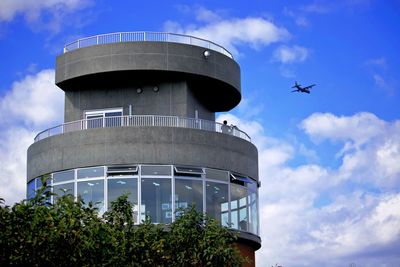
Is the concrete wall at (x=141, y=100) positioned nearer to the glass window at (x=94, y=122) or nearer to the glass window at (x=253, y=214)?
the glass window at (x=94, y=122)

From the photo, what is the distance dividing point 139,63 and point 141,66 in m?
0.18

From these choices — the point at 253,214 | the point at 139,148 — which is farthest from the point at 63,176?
the point at 253,214

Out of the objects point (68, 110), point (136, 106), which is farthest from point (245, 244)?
point (68, 110)

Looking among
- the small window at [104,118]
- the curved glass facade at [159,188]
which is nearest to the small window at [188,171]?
the curved glass facade at [159,188]

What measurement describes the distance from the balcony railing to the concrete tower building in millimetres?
50

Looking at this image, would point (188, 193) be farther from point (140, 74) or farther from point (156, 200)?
point (140, 74)

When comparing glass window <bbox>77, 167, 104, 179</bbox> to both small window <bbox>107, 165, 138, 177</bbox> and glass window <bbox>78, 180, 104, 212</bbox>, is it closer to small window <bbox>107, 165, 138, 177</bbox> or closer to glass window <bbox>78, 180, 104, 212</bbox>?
glass window <bbox>78, 180, 104, 212</bbox>

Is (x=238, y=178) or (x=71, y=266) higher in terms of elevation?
(x=238, y=178)

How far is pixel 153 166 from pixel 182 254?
347 inches

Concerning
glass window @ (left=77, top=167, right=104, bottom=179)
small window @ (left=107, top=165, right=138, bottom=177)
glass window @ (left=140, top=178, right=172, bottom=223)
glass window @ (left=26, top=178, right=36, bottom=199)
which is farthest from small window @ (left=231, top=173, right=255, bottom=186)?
glass window @ (left=26, top=178, right=36, bottom=199)

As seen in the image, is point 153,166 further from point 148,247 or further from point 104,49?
point 148,247

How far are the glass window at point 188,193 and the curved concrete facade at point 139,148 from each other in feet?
3.08

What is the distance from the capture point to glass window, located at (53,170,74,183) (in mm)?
42094

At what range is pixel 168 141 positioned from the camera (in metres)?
41.8
